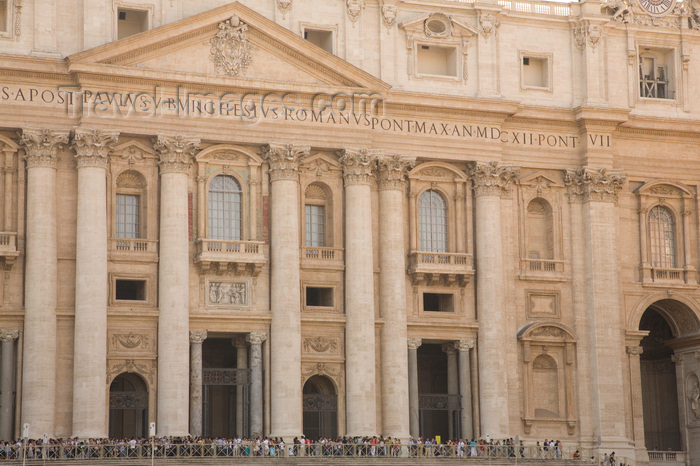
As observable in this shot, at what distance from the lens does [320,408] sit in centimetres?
5912

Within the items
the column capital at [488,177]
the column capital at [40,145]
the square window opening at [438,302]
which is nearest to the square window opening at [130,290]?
the column capital at [40,145]

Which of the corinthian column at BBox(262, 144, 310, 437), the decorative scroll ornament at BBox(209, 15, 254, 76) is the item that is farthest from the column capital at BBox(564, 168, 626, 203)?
the decorative scroll ornament at BBox(209, 15, 254, 76)

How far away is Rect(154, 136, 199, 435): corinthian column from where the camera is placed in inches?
2191

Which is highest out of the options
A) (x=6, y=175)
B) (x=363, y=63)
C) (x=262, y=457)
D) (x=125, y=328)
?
(x=363, y=63)

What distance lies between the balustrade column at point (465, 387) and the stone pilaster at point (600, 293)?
16.2 ft

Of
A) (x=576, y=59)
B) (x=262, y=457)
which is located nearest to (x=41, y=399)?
(x=262, y=457)

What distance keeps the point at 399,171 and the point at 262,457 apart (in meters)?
13.8

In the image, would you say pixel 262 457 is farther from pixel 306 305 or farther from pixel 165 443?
pixel 306 305

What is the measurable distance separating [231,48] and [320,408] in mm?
14319

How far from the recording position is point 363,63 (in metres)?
61.0

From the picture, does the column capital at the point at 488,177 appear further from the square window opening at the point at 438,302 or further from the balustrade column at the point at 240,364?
the balustrade column at the point at 240,364

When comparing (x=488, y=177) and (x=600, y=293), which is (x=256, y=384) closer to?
(x=488, y=177)

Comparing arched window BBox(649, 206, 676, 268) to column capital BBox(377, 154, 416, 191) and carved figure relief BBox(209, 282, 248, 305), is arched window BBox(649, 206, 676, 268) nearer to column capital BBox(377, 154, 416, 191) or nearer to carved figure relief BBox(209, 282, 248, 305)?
column capital BBox(377, 154, 416, 191)

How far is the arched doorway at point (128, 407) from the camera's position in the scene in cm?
5625
